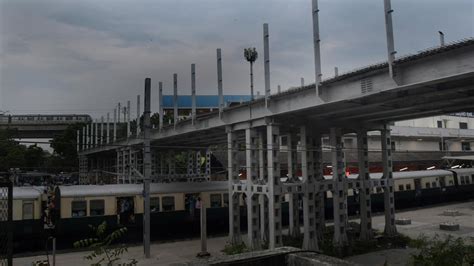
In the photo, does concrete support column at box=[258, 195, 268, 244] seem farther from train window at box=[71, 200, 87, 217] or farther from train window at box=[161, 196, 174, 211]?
train window at box=[71, 200, 87, 217]

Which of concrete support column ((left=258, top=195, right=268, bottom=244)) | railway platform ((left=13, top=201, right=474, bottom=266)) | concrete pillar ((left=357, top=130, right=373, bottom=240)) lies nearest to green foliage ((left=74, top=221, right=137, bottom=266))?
railway platform ((left=13, top=201, right=474, bottom=266))

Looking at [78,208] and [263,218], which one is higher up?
[78,208]

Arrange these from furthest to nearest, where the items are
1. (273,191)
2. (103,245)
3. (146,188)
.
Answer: (146,188) < (273,191) < (103,245)

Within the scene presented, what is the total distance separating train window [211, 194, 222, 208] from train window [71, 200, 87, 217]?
6.96m

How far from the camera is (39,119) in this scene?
93750 mm

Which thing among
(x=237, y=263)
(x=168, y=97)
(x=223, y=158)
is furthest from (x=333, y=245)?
(x=168, y=97)

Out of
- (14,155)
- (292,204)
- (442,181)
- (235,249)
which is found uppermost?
(14,155)

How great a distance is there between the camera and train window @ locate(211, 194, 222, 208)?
2458cm

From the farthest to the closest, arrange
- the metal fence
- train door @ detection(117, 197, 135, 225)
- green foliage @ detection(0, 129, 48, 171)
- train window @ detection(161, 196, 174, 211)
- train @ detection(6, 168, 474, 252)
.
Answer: green foliage @ detection(0, 129, 48, 171) → train window @ detection(161, 196, 174, 211) → train door @ detection(117, 197, 135, 225) → train @ detection(6, 168, 474, 252) → the metal fence

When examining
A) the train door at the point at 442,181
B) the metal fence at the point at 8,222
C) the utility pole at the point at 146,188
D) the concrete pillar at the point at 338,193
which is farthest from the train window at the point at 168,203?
the train door at the point at 442,181

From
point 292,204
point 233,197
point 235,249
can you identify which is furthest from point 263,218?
point 292,204

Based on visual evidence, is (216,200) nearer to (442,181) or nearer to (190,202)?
(190,202)

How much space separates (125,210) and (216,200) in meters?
5.21

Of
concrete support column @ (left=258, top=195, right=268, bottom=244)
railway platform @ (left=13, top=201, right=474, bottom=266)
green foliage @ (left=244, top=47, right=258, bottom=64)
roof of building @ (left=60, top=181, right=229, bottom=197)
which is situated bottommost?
railway platform @ (left=13, top=201, right=474, bottom=266)
